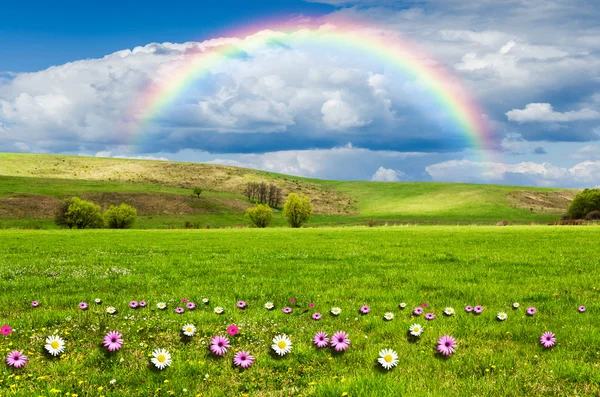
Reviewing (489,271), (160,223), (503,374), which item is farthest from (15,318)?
(160,223)

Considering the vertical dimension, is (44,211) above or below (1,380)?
below

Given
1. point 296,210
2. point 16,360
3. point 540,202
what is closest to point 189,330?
point 16,360

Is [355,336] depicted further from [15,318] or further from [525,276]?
[525,276]

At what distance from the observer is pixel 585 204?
12781 centimetres

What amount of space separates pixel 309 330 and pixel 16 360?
5109mm

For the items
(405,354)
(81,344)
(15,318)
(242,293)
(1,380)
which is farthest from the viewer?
(242,293)

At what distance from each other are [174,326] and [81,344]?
1.74m

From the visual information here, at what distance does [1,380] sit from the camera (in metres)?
7.03

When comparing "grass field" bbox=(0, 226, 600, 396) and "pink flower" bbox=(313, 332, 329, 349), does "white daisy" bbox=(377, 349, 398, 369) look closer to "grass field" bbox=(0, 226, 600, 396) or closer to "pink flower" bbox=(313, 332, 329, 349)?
"grass field" bbox=(0, 226, 600, 396)

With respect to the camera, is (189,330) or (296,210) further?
(296,210)

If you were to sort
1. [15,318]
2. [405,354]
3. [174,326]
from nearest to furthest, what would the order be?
[405,354], [174,326], [15,318]

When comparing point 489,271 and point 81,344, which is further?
point 489,271

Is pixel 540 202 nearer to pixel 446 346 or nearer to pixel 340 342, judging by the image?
pixel 446 346

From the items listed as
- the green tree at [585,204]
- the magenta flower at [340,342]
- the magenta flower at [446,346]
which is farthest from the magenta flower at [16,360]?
the green tree at [585,204]
